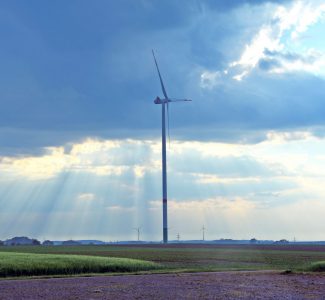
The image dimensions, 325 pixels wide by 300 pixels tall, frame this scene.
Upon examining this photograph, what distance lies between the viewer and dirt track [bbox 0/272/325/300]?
1067 inches

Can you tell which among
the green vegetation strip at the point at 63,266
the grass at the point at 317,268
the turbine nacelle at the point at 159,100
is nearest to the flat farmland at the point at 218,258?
the grass at the point at 317,268

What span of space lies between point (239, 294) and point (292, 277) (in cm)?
1142

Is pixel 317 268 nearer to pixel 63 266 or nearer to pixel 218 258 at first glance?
pixel 63 266

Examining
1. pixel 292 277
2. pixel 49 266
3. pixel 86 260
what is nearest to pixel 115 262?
pixel 86 260

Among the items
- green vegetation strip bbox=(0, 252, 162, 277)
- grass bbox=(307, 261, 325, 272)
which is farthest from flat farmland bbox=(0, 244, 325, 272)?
green vegetation strip bbox=(0, 252, 162, 277)

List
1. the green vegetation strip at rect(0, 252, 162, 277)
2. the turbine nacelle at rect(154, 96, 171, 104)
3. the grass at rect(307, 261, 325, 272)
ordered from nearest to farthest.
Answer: the green vegetation strip at rect(0, 252, 162, 277) → the grass at rect(307, 261, 325, 272) → the turbine nacelle at rect(154, 96, 171, 104)

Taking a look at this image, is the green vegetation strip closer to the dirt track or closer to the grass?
the dirt track

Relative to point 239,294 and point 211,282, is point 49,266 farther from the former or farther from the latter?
point 239,294

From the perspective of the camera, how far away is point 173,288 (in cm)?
3044

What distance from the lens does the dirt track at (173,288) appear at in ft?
88.9

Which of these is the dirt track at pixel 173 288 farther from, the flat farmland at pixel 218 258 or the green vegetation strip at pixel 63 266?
the flat farmland at pixel 218 258

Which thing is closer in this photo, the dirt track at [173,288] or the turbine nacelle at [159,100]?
Result: the dirt track at [173,288]

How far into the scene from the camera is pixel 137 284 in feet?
107

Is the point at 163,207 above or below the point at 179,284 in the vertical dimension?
above
